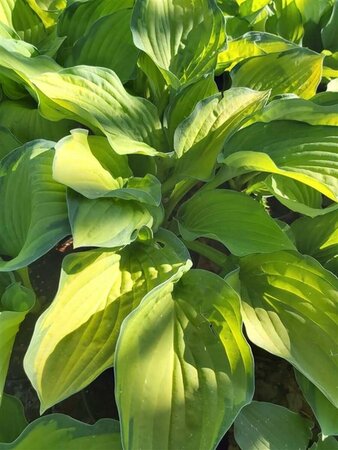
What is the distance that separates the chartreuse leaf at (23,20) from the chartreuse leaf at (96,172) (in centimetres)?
48

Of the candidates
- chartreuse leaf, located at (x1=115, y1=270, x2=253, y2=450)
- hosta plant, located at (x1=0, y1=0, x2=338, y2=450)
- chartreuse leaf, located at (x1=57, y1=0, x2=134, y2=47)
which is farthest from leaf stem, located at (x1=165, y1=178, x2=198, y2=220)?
chartreuse leaf, located at (x1=57, y1=0, x2=134, y2=47)

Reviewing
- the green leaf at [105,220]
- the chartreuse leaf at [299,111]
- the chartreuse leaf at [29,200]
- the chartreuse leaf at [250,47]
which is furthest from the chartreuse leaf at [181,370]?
the chartreuse leaf at [250,47]

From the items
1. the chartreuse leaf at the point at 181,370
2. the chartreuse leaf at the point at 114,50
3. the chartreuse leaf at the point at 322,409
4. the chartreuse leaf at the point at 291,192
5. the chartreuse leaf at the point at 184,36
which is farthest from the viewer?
the chartreuse leaf at the point at 114,50

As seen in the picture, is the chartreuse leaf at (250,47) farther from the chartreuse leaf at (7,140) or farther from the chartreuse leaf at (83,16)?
the chartreuse leaf at (7,140)

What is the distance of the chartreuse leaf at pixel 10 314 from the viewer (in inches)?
36.2

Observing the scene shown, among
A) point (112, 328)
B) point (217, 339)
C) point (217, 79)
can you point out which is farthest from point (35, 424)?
point (217, 79)

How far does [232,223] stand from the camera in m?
1.08

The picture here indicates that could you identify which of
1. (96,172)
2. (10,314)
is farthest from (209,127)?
(10,314)

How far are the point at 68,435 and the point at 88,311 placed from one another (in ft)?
0.69

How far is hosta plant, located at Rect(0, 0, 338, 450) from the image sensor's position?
0.90 metres

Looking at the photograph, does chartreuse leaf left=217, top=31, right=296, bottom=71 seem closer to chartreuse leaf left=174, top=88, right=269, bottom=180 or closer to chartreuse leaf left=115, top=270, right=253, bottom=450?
chartreuse leaf left=174, top=88, right=269, bottom=180

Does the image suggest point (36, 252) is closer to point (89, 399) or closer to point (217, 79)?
point (89, 399)

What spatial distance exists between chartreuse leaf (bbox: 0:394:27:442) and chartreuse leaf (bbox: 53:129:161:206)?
0.42 meters

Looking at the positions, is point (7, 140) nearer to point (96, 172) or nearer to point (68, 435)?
point (96, 172)
